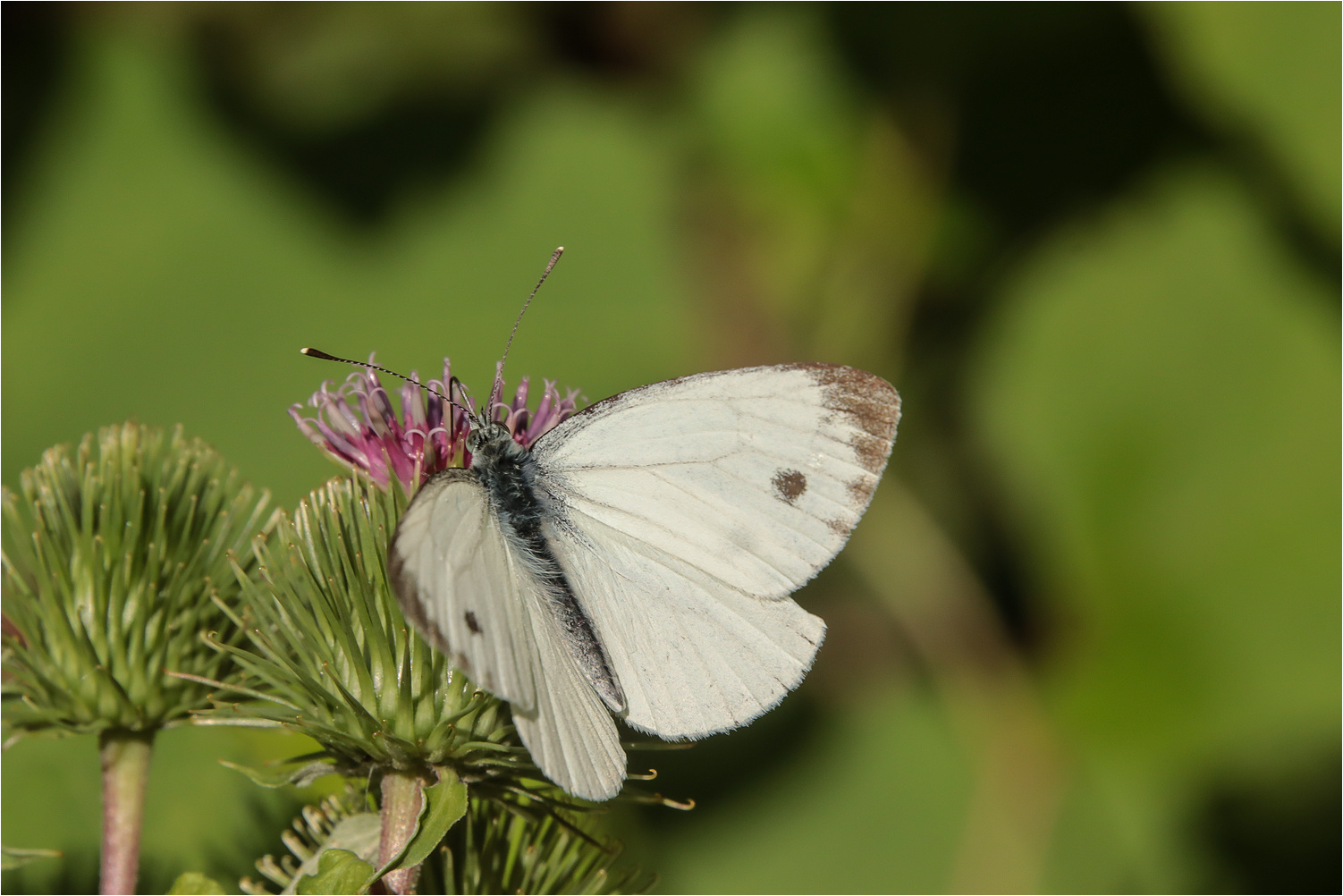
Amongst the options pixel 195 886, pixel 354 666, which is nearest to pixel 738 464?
pixel 354 666

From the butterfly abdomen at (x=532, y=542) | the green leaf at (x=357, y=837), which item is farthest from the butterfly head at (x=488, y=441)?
the green leaf at (x=357, y=837)

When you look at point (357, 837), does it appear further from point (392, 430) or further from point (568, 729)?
point (392, 430)

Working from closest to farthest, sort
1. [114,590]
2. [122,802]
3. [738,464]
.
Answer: [122,802]
[114,590]
[738,464]

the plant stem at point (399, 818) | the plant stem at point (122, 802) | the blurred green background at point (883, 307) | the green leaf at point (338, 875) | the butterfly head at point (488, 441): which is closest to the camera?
the green leaf at point (338, 875)

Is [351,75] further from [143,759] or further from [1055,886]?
[1055,886]

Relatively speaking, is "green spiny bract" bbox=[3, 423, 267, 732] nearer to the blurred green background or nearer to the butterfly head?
the butterfly head

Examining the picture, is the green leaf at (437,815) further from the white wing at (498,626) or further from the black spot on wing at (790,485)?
the black spot on wing at (790,485)
